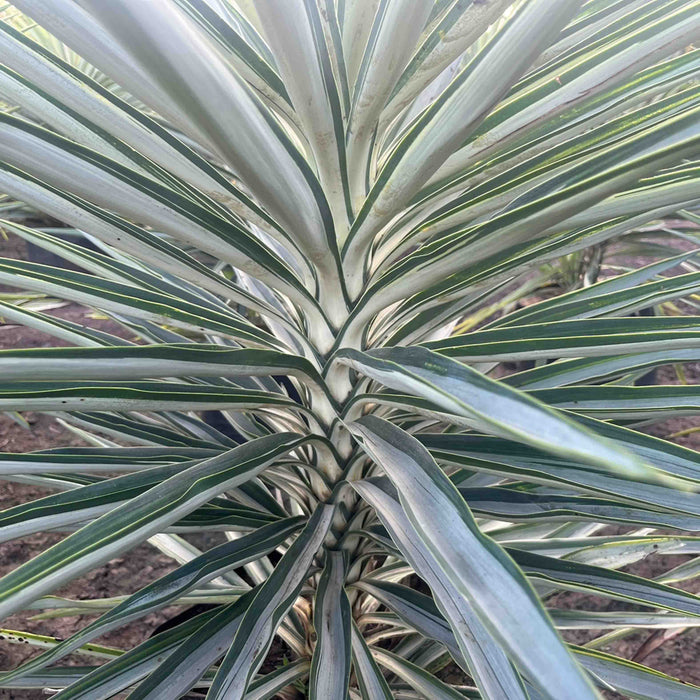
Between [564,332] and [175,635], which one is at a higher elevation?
[564,332]

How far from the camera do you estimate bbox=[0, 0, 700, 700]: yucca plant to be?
13.9 inches

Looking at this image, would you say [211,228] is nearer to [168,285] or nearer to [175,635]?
[168,285]

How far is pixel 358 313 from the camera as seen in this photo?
570mm

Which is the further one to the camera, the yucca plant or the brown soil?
the brown soil

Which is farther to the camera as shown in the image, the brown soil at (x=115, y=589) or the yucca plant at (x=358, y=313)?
the brown soil at (x=115, y=589)

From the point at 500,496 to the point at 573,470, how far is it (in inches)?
4.9

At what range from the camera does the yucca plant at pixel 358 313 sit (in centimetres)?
35

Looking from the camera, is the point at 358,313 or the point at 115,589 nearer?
the point at 358,313

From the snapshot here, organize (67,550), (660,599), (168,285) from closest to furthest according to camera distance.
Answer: (67,550)
(660,599)
(168,285)

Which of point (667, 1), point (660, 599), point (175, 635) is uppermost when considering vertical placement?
point (667, 1)

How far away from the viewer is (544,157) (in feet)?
1.74

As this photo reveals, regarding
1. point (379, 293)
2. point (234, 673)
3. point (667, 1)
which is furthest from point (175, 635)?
point (667, 1)

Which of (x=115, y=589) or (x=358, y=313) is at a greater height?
(x=358, y=313)

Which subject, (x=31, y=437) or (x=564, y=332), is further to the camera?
(x=31, y=437)
